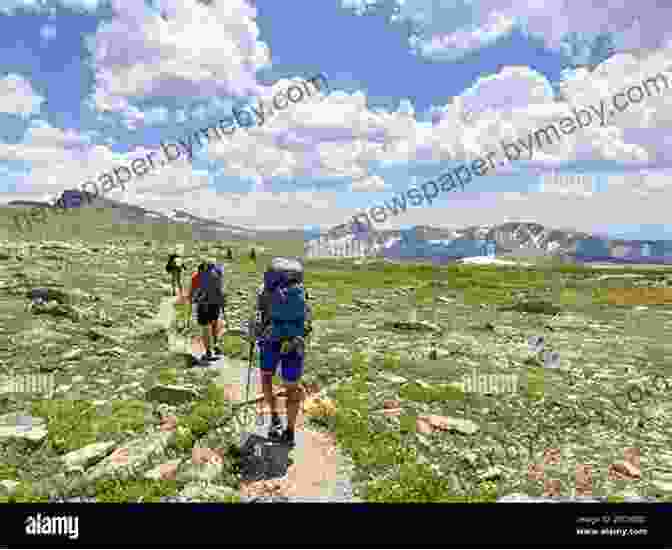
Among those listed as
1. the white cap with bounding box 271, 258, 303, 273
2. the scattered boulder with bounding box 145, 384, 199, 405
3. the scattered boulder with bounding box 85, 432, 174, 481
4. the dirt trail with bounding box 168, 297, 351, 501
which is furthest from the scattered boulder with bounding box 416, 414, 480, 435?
the scattered boulder with bounding box 145, 384, 199, 405

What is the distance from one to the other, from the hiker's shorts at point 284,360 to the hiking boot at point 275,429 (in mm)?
1066

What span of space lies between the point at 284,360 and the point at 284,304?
1062 mm

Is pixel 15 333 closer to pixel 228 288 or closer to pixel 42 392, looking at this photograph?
pixel 42 392

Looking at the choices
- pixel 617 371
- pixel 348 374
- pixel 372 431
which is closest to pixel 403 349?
pixel 348 374

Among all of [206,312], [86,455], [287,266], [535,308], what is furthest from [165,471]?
[535,308]

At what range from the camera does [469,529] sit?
331 inches

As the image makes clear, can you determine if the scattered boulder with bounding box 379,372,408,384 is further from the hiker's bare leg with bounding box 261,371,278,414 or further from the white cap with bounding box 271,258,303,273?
the white cap with bounding box 271,258,303,273

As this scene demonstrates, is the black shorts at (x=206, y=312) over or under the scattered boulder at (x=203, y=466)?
over

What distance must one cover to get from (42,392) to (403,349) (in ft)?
37.7

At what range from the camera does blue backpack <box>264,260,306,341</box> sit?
1060cm

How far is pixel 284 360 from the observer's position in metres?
10.7

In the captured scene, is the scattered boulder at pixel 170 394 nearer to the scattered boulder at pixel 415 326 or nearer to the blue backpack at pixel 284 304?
the blue backpack at pixel 284 304

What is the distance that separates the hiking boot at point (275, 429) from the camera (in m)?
11.2

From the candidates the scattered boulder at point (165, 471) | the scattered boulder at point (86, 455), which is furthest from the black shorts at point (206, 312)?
the scattered boulder at point (165, 471)
